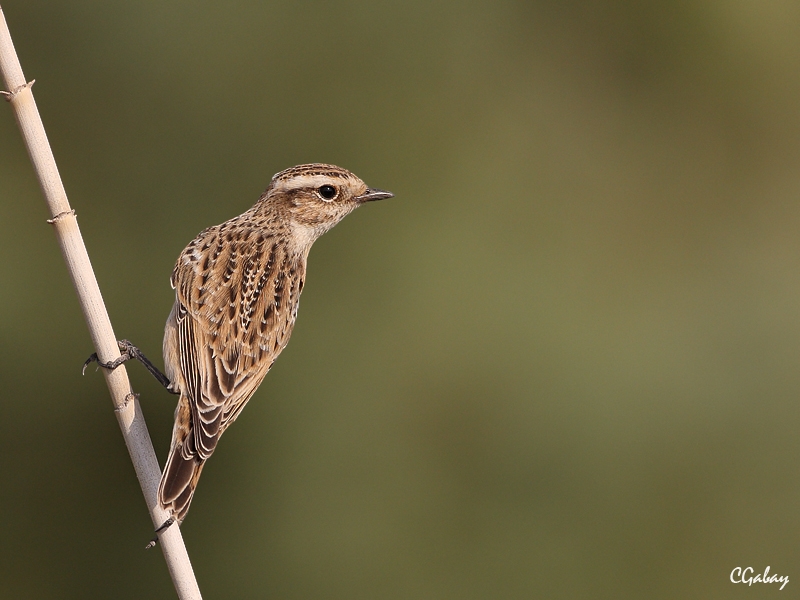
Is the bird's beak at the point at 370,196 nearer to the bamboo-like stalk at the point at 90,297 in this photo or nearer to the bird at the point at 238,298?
the bird at the point at 238,298

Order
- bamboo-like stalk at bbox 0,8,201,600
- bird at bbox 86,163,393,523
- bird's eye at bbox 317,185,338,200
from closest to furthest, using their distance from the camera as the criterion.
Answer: bamboo-like stalk at bbox 0,8,201,600
bird at bbox 86,163,393,523
bird's eye at bbox 317,185,338,200

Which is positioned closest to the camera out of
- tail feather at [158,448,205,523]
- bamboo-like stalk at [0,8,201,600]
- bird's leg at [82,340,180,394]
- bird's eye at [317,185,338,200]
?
bamboo-like stalk at [0,8,201,600]

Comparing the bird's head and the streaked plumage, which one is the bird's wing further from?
the bird's head

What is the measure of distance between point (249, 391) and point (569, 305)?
8.59 m

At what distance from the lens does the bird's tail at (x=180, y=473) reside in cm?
239

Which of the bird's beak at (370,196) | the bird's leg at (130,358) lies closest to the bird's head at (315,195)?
the bird's beak at (370,196)

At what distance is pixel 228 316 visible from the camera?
3.08 metres

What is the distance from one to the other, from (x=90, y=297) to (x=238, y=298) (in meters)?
0.75

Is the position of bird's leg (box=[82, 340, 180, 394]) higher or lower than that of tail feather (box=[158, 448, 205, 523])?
higher

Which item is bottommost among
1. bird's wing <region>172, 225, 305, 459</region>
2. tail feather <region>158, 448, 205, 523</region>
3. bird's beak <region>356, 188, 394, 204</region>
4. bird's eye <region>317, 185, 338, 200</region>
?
tail feather <region>158, 448, 205, 523</region>

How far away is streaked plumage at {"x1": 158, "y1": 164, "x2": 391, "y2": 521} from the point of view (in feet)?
9.55

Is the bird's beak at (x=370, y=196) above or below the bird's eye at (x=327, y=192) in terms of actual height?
below

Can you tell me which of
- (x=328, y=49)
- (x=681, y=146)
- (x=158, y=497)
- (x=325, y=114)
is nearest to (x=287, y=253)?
(x=158, y=497)

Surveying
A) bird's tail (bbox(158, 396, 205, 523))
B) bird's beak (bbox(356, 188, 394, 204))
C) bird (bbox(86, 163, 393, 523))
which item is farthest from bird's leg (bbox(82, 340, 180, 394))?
bird's beak (bbox(356, 188, 394, 204))
